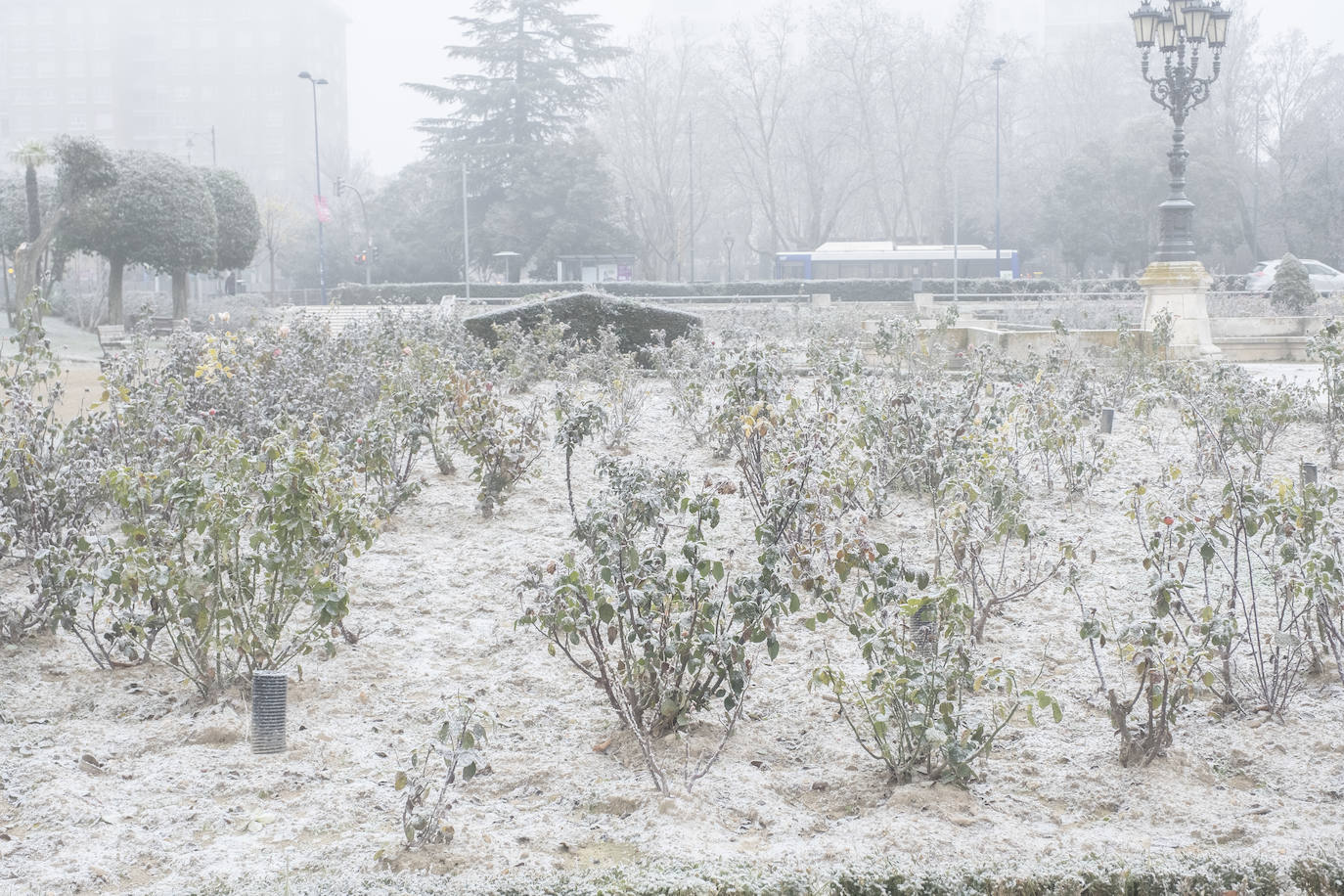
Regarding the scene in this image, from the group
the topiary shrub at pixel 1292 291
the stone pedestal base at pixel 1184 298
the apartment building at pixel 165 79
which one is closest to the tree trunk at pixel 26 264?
the stone pedestal base at pixel 1184 298

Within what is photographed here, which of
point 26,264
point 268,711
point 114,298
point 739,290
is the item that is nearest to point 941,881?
point 268,711

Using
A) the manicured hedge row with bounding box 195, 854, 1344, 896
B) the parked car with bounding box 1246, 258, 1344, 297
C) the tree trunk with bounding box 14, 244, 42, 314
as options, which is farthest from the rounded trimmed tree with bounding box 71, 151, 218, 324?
the manicured hedge row with bounding box 195, 854, 1344, 896

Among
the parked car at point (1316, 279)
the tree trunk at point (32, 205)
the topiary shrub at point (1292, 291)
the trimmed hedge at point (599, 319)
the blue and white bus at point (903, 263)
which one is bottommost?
the trimmed hedge at point (599, 319)

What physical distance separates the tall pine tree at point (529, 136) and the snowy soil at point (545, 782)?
41824 mm

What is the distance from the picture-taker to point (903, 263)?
42.3 metres

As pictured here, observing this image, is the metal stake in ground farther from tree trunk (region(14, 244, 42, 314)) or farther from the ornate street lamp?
tree trunk (region(14, 244, 42, 314))

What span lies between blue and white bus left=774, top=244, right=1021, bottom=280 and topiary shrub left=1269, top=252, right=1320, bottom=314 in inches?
727

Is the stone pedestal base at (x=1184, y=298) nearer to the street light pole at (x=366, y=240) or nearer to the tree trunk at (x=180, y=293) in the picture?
the tree trunk at (x=180, y=293)

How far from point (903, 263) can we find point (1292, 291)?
67.5 ft

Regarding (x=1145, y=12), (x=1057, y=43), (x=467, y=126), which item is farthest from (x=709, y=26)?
(x=1145, y=12)

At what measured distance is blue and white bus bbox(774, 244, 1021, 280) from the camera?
4228cm

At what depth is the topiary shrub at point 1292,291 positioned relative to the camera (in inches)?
880

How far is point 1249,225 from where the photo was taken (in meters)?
44.2

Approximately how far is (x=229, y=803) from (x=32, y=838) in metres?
0.48
